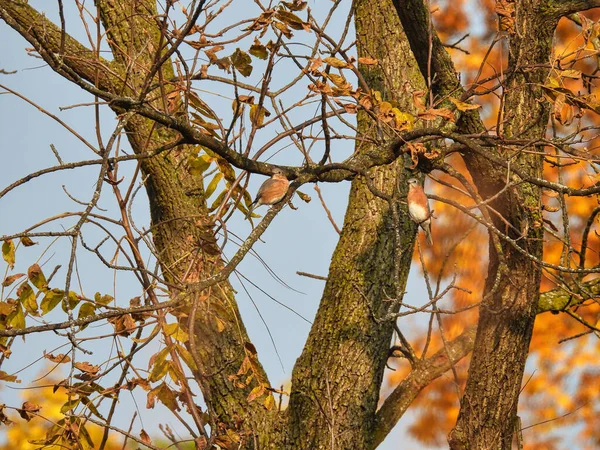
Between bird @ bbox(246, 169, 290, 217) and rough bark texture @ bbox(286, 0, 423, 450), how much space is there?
23.8 inches

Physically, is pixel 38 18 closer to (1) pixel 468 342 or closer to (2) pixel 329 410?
(2) pixel 329 410

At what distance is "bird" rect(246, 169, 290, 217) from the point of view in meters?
3.11

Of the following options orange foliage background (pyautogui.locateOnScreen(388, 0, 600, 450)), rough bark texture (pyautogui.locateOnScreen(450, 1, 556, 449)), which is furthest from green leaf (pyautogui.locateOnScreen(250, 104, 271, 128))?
orange foliage background (pyautogui.locateOnScreen(388, 0, 600, 450))

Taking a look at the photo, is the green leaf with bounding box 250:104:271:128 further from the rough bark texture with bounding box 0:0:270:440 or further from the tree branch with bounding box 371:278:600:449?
the tree branch with bounding box 371:278:600:449

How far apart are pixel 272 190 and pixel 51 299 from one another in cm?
107

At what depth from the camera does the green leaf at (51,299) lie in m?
2.87

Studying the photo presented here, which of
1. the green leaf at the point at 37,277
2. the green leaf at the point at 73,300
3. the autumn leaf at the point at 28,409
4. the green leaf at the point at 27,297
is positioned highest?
the green leaf at the point at 37,277

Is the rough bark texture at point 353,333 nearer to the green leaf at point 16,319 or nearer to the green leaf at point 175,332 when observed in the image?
the green leaf at point 175,332

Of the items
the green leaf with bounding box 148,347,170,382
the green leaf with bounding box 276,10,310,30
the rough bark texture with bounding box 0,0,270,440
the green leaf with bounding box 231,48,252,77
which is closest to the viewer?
the green leaf with bounding box 276,10,310,30

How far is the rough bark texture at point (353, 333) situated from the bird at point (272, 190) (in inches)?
23.8

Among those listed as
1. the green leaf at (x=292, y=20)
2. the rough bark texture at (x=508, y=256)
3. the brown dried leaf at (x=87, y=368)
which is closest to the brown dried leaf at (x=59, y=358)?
the brown dried leaf at (x=87, y=368)

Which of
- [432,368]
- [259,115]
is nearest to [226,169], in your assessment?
[259,115]

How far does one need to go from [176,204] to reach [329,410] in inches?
55.7

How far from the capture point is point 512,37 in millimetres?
3658
